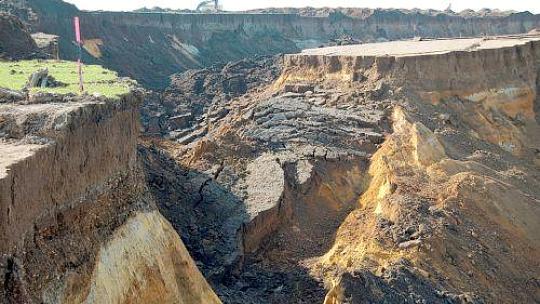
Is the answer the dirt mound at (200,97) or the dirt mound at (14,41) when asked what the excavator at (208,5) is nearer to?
the dirt mound at (200,97)

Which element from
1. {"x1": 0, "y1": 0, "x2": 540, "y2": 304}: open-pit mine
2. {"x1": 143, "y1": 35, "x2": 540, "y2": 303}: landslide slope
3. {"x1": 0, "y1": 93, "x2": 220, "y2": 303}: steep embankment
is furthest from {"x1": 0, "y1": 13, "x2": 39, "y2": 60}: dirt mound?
{"x1": 0, "y1": 93, "x2": 220, "y2": 303}: steep embankment

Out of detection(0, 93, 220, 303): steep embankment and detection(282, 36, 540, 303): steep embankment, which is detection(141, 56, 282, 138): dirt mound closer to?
detection(282, 36, 540, 303): steep embankment

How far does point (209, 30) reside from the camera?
194 feet

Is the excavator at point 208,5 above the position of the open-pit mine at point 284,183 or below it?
above

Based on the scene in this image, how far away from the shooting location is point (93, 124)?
9648mm

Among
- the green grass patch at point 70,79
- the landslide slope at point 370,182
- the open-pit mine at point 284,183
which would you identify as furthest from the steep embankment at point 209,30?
the green grass patch at point 70,79

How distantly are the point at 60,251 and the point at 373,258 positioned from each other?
7853mm

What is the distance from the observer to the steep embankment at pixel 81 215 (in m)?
7.25

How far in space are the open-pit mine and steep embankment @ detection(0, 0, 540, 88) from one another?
1353 centimetres

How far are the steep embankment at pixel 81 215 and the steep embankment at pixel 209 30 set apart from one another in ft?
94.4

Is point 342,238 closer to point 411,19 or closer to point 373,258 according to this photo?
point 373,258

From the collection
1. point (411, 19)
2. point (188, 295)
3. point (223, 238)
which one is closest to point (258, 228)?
point (223, 238)

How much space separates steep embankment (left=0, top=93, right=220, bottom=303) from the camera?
7246 mm

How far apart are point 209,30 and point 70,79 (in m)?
46.9
